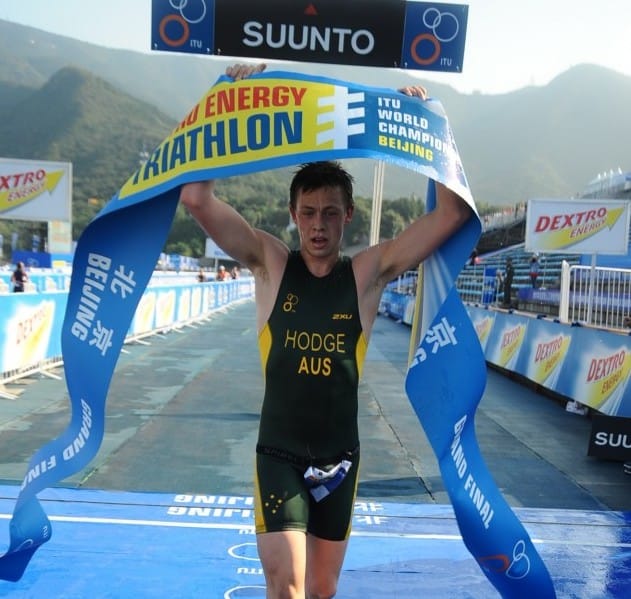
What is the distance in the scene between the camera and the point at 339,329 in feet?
8.51

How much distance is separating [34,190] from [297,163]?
19914mm

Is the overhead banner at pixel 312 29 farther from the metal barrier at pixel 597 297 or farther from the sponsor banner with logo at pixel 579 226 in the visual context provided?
the sponsor banner with logo at pixel 579 226

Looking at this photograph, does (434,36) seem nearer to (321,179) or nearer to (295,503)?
(321,179)

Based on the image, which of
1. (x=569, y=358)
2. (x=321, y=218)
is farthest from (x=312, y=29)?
(x=569, y=358)

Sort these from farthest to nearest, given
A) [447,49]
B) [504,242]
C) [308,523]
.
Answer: [504,242] → [447,49] → [308,523]

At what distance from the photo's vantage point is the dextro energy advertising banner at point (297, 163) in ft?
8.75

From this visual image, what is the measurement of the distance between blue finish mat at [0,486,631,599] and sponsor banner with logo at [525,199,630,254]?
891 cm

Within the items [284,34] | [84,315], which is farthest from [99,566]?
[284,34]

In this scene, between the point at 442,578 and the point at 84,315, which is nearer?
the point at 84,315

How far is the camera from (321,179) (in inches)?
102

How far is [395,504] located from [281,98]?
3655 millimetres

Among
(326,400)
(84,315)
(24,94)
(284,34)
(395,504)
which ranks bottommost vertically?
(395,504)

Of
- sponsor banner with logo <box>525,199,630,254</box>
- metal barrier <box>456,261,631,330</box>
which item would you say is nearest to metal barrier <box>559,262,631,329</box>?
metal barrier <box>456,261,631,330</box>

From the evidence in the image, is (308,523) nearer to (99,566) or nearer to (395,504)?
(99,566)
